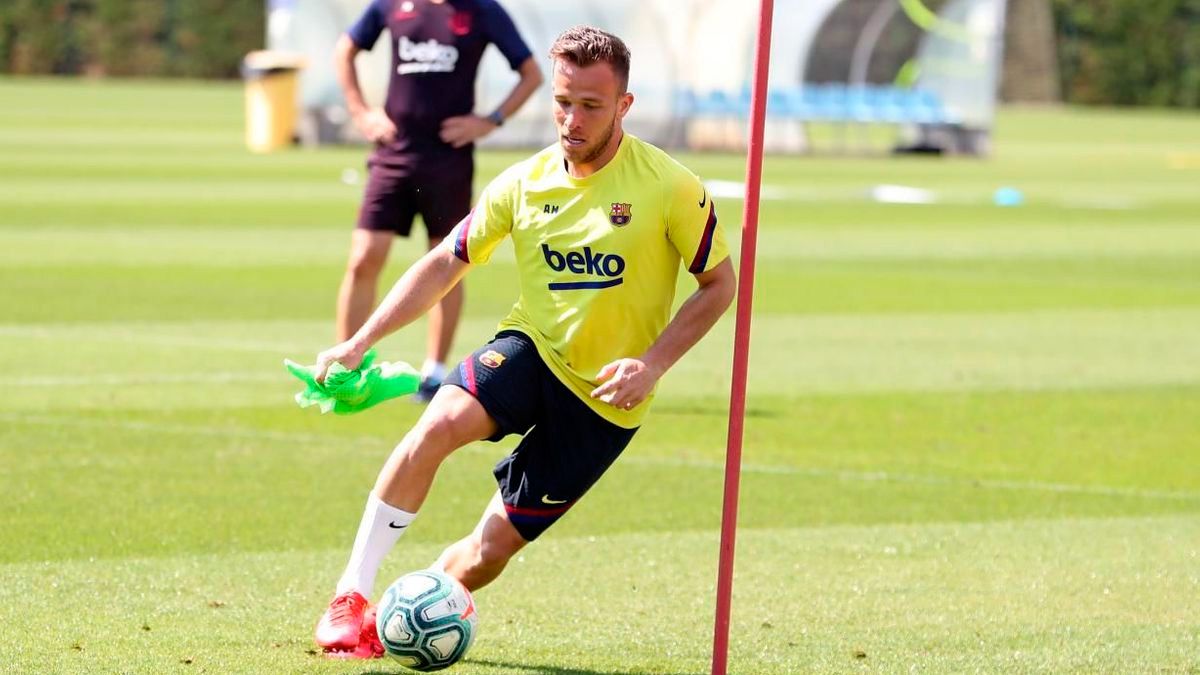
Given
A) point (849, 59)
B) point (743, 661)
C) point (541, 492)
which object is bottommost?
point (849, 59)

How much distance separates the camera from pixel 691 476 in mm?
9578

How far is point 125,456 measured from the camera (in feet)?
31.5

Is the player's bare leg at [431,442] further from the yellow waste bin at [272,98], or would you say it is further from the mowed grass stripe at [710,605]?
the yellow waste bin at [272,98]

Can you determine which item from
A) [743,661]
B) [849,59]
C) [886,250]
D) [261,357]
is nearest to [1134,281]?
[886,250]

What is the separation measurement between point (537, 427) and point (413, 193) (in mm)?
5480

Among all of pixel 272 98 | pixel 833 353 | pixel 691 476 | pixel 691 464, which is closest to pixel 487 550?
pixel 691 476

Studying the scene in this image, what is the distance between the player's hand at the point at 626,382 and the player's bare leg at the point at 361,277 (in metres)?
5.62

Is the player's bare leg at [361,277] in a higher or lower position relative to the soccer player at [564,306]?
lower

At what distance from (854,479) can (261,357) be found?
488cm

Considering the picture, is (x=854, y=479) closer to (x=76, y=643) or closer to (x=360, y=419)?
(x=360, y=419)

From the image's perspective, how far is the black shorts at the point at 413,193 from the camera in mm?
11211

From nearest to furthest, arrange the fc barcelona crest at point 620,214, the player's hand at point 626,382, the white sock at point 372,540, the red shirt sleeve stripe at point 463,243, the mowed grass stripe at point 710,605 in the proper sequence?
the player's hand at point 626,382
the fc barcelona crest at point 620,214
the white sock at point 372,540
the red shirt sleeve stripe at point 463,243
the mowed grass stripe at point 710,605

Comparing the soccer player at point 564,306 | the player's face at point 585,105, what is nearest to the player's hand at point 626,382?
the soccer player at point 564,306

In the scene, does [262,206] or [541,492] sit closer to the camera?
[541,492]
